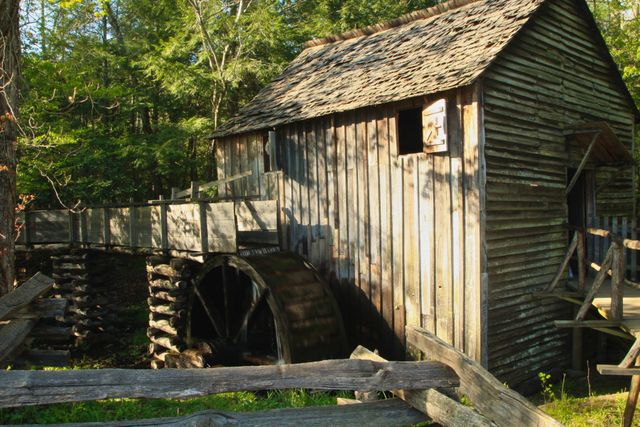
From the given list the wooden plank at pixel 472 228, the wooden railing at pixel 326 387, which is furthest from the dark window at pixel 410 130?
the wooden railing at pixel 326 387

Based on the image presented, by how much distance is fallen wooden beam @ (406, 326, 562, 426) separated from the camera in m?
3.18

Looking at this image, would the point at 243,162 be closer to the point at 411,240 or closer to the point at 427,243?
the point at 411,240

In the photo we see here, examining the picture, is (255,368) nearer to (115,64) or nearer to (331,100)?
(331,100)

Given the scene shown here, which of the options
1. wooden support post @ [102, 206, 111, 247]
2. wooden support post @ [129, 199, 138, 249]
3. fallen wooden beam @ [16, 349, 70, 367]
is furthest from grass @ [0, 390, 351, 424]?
wooden support post @ [102, 206, 111, 247]

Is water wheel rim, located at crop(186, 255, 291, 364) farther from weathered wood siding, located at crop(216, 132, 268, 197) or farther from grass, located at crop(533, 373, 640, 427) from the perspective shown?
grass, located at crop(533, 373, 640, 427)

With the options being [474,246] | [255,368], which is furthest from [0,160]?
[474,246]

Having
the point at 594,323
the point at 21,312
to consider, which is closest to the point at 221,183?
the point at 21,312

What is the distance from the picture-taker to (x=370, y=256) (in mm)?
9039

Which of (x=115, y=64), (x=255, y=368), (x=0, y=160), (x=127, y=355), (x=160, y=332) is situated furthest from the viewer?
(x=115, y=64)

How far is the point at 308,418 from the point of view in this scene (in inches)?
140

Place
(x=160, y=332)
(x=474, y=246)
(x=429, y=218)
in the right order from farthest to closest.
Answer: (x=160, y=332), (x=429, y=218), (x=474, y=246)

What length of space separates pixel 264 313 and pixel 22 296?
5512mm

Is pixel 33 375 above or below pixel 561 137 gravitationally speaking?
below

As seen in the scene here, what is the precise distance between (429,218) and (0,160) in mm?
6181
